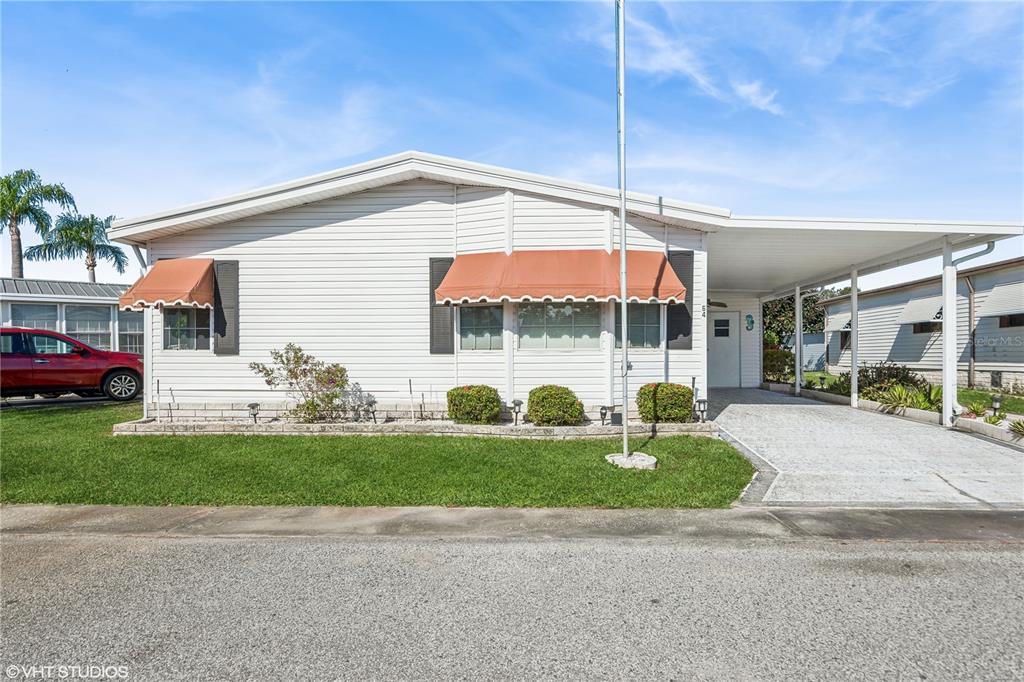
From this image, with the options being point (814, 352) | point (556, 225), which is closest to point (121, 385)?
point (556, 225)

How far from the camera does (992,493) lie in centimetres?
595

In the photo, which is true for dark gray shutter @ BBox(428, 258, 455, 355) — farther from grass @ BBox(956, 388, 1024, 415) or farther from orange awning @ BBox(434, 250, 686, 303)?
grass @ BBox(956, 388, 1024, 415)

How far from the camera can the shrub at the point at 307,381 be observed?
938cm

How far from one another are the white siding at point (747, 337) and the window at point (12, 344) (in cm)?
1761

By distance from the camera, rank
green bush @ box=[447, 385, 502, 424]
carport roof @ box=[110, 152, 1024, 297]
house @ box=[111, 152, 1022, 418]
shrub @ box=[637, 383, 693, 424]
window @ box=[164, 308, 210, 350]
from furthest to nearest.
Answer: window @ box=[164, 308, 210, 350] < house @ box=[111, 152, 1022, 418] < carport roof @ box=[110, 152, 1024, 297] < green bush @ box=[447, 385, 502, 424] < shrub @ box=[637, 383, 693, 424]

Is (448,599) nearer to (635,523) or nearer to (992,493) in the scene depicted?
(635,523)

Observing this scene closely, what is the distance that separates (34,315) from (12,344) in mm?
7344

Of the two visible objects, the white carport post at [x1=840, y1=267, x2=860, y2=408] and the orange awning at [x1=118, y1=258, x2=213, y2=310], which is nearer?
the orange awning at [x1=118, y1=258, x2=213, y2=310]

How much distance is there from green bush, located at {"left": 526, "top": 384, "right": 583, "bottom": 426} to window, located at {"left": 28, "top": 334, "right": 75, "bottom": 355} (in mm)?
11771

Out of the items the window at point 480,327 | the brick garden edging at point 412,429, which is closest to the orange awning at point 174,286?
the brick garden edging at point 412,429

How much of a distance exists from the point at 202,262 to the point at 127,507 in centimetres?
562

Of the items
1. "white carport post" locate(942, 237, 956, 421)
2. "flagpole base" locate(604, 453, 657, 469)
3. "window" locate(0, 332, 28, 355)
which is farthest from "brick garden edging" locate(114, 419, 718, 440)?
"window" locate(0, 332, 28, 355)

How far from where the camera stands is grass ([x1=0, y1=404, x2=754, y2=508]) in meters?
5.79

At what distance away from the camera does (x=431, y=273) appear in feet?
32.3
